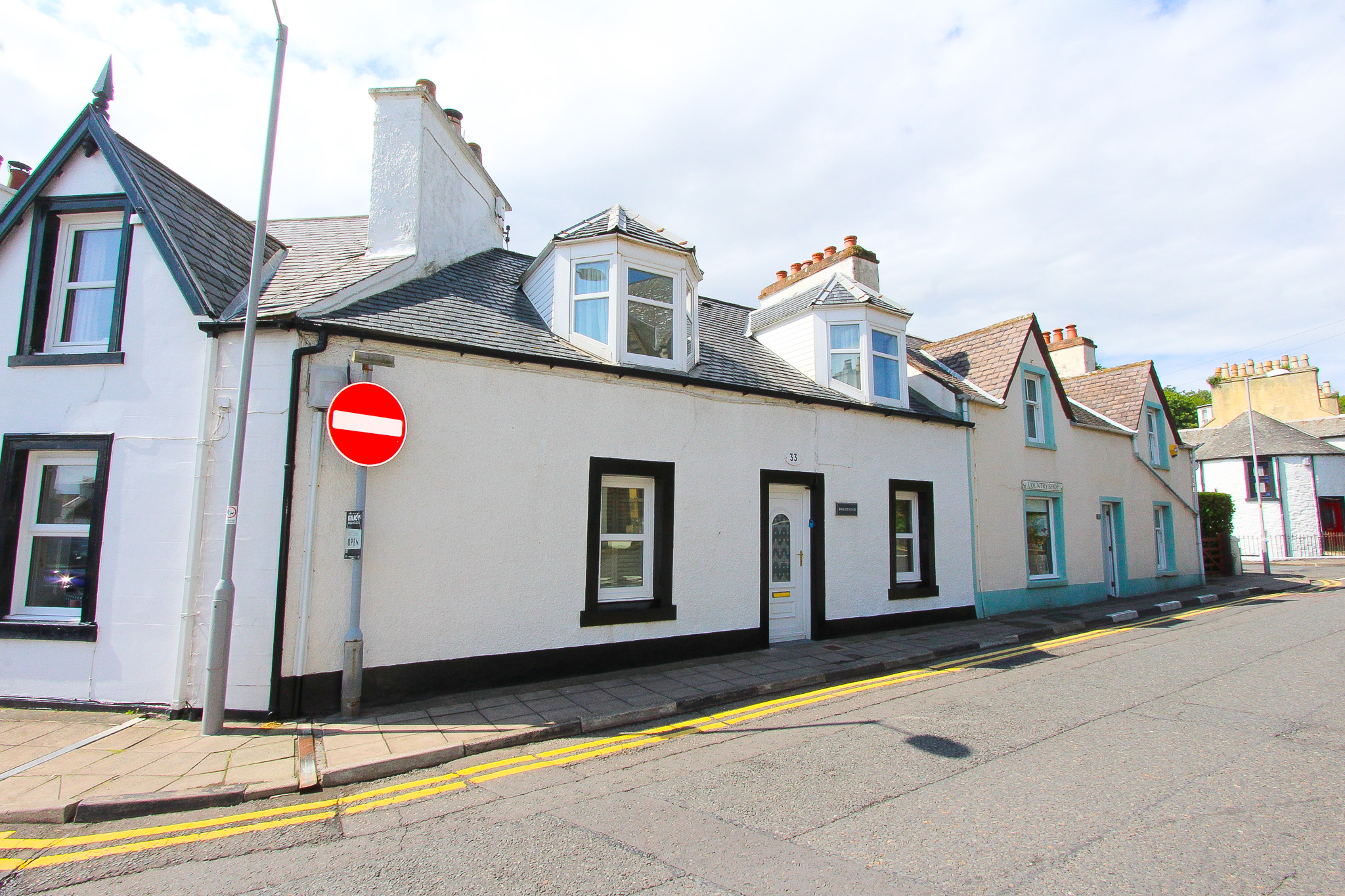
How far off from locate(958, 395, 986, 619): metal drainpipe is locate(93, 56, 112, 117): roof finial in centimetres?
1454

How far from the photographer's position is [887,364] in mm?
12609

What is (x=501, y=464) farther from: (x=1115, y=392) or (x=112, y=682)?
(x=1115, y=392)

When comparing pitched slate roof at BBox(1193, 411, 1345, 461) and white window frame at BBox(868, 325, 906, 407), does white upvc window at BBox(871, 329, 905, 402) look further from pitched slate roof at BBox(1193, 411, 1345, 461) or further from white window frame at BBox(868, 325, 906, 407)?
pitched slate roof at BBox(1193, 411, 1345, 461)

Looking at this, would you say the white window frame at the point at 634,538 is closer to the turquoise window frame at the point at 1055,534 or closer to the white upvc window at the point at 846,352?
the white upvc window at the point at 846,352

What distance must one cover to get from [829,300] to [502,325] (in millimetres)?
6490

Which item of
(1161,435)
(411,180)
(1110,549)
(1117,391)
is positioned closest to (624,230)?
(411,180)

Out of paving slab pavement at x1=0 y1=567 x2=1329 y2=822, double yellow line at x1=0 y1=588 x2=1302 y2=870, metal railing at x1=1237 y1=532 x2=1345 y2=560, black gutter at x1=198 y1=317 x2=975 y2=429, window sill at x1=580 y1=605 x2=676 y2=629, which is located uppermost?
black gutter at x1=198 y1=317 x2=975 y2=429

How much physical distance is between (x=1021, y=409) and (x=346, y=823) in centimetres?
1518

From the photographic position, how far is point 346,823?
4.45 metres

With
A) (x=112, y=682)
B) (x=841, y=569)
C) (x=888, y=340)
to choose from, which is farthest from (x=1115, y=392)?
(x=112, y=682)

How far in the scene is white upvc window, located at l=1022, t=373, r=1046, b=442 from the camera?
15234 mm

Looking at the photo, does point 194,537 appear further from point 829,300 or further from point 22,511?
point 829,300

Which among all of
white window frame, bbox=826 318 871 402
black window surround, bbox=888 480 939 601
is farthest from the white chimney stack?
black window surround, bbox=888 480 939 601

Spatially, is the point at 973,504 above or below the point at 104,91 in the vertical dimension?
below
